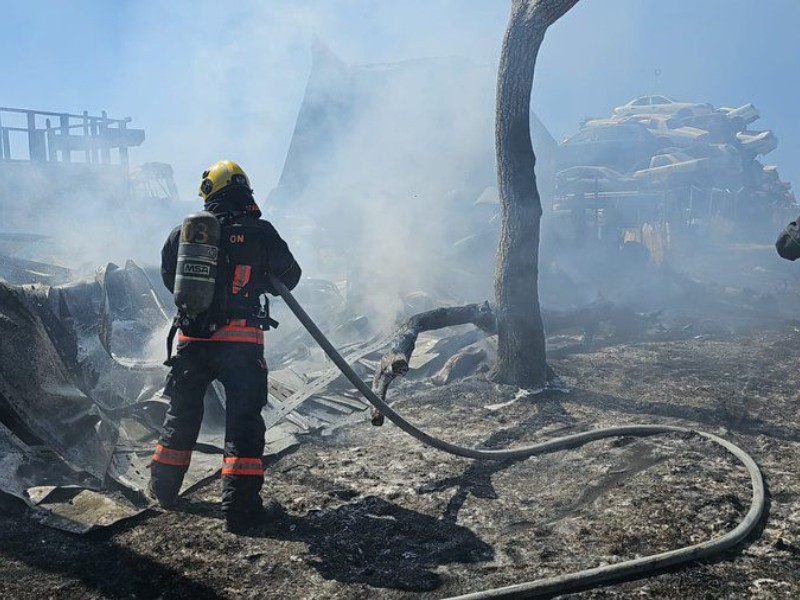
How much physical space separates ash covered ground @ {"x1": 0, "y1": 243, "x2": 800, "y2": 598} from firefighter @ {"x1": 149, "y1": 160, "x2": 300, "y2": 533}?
41 centimetres

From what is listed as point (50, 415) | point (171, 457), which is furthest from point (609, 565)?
point (50, 415)

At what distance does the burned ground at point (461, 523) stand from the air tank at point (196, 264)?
133 centimetres

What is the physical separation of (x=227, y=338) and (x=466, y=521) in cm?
183

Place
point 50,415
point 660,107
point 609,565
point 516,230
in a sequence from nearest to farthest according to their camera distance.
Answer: point 609,565, point 50,415, point 516,230, point 660,107

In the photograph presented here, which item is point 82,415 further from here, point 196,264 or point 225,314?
point 196,264

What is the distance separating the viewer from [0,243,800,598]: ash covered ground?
2836mm

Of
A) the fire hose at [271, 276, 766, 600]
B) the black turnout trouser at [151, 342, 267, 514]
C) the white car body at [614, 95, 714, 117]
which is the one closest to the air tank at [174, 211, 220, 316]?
the black turnout trouser at [151, 342, 267, 514]

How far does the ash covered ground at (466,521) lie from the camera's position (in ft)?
9.30

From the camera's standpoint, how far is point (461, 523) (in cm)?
352

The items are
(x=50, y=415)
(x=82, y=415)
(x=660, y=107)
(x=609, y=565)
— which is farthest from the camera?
(x=660, y=107)

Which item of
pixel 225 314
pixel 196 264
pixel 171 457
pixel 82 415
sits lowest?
pixel 171 457

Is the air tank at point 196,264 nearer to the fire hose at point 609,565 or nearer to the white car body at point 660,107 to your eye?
the fire hose at point 609,565

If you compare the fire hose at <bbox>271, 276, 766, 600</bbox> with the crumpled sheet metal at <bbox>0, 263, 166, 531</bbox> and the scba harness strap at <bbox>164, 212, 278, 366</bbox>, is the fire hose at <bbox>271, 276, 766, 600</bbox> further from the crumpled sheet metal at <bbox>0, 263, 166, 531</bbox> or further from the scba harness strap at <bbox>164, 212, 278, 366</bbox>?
the crumpled sheet metal at <bbox>0, 263, 166, 531</bbox>

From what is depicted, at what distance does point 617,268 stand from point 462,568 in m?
14.6
